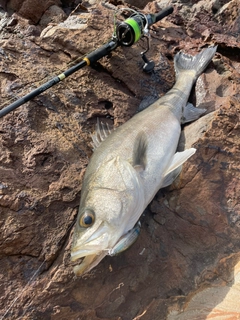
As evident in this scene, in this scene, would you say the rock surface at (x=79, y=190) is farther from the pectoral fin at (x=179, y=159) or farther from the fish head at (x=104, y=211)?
the fish head at (x=104, y=211)

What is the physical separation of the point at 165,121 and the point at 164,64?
123cm

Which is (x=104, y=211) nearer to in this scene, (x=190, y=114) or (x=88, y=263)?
(x=88, y=263)

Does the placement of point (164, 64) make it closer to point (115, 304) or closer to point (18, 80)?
point (18, 80)

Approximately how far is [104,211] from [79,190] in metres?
0.59

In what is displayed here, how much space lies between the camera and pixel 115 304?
2.90m

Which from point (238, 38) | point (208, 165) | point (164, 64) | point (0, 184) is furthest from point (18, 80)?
point (238, 38)

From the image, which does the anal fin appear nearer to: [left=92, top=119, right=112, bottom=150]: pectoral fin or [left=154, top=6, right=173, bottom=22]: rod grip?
[left=92, top=119, right=112, bottom=150]: pectoral fin

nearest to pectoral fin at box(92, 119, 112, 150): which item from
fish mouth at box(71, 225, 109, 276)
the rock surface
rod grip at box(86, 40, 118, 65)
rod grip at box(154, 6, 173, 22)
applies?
the rock surface

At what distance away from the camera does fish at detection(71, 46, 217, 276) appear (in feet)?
8.57

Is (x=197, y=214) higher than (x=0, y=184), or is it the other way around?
(x=0, y=184)

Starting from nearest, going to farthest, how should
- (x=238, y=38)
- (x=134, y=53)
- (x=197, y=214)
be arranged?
(x=197, y=214) < (x=134, y=53) < (x=238, y=38)

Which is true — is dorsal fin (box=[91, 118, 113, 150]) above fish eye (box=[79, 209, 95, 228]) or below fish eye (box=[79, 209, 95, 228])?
above

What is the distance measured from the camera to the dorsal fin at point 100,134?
3.38m

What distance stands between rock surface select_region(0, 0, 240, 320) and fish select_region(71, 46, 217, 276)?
23 cm
